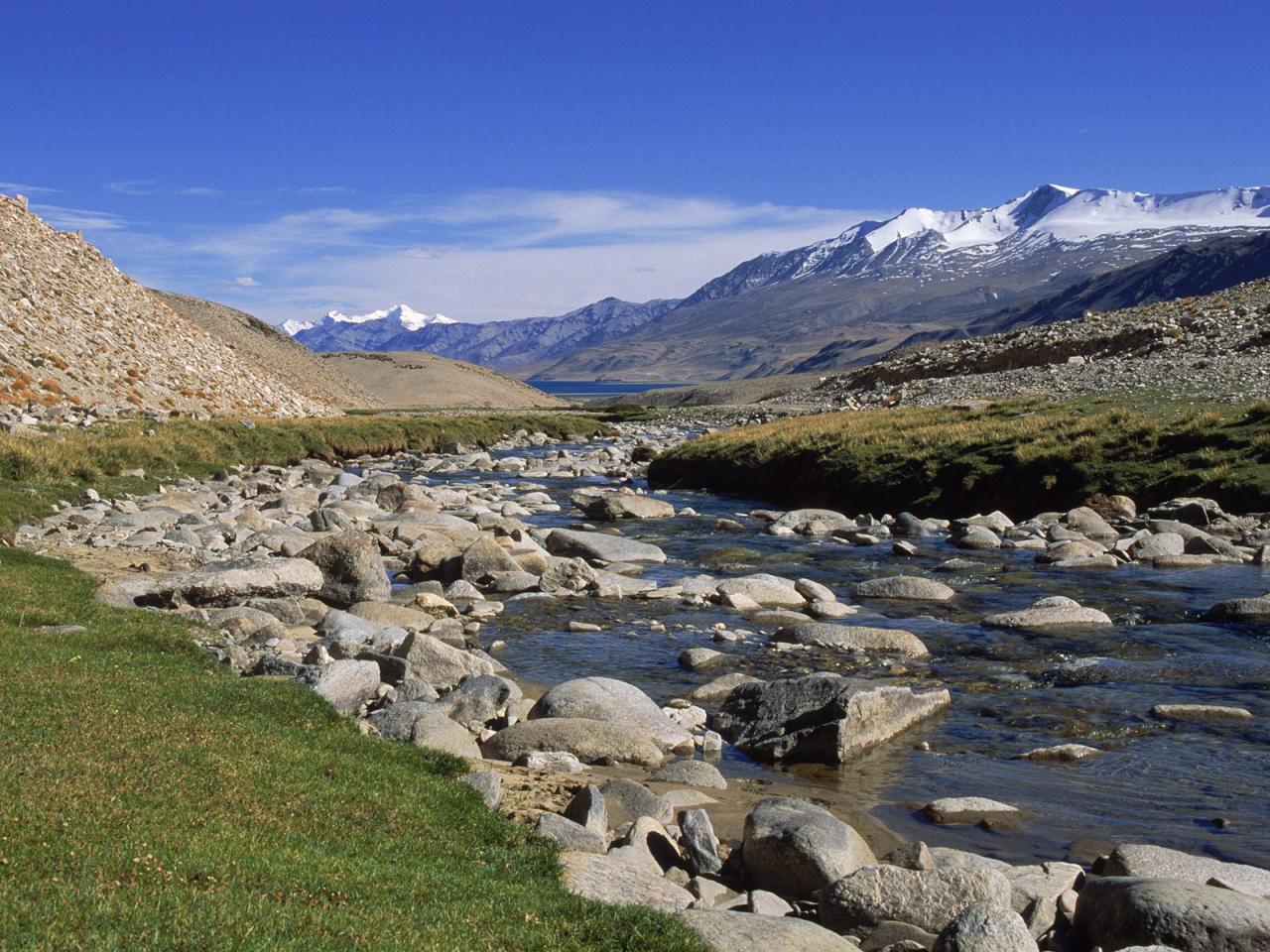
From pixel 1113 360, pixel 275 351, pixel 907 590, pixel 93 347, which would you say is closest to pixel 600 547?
pixel 907 590

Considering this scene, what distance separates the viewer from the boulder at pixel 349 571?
2144cm

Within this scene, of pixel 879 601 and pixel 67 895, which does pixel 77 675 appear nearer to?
pixel 67 895

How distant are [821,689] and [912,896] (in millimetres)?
5531

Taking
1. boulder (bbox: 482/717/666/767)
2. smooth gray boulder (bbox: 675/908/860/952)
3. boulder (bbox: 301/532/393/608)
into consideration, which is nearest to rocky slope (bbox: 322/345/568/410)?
boulder (bbox: 301/532/393/608)

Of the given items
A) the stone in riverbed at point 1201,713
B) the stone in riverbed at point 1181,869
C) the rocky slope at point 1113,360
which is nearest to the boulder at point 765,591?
the stone in riverbed at point 1201,713

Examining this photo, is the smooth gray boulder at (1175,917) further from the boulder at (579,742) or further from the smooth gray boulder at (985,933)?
the boulder at (579,742)

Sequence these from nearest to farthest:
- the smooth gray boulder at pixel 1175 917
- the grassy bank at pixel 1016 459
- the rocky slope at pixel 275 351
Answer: the smooth gray boulder at pixel 1175 917 → the grassy bank at pixel 1016 459 → the rocky slope at pixel 275 351

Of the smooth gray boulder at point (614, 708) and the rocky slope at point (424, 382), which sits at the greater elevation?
the rocky slope at point (424, 382)

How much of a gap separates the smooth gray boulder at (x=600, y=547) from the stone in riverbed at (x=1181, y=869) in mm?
18730

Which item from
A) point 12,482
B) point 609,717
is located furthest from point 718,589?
point 12,482

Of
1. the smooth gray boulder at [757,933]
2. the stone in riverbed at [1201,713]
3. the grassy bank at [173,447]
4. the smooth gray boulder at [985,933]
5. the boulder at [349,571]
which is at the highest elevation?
the grassy bank at [173,447]

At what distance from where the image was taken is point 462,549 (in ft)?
84.9

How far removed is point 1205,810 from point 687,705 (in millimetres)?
6763

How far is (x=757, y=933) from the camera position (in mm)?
7746
